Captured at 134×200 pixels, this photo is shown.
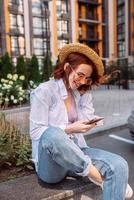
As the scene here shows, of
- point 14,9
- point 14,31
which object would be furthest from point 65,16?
point 14,31

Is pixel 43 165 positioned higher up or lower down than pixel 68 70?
lower down

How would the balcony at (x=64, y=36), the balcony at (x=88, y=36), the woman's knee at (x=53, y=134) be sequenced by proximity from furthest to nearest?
Result: 1. the balcony at (x=88, y=36)
2. the balcony at (x=64, y=36)
3. the woman's knee at (x=53, y=134)

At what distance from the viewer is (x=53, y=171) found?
2.33 metres

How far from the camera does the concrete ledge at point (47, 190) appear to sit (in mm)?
2369

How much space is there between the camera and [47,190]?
243 cm

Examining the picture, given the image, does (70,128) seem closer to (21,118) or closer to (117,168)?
(117,168)

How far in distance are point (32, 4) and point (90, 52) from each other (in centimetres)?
3590

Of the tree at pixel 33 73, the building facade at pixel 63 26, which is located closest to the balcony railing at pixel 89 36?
the building facade at pixel 63 26

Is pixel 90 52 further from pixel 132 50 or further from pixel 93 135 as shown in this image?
pixel 132 50

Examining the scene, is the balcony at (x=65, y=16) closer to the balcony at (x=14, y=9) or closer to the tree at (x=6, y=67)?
the balcony at (x=14, y=9)

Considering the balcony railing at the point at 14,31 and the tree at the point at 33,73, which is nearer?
the tree at the point at 33,73

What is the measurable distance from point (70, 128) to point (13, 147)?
1184 mm

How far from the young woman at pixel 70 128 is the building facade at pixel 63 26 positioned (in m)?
26.3

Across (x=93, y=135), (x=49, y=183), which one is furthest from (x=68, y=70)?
(x=93, y=135)
